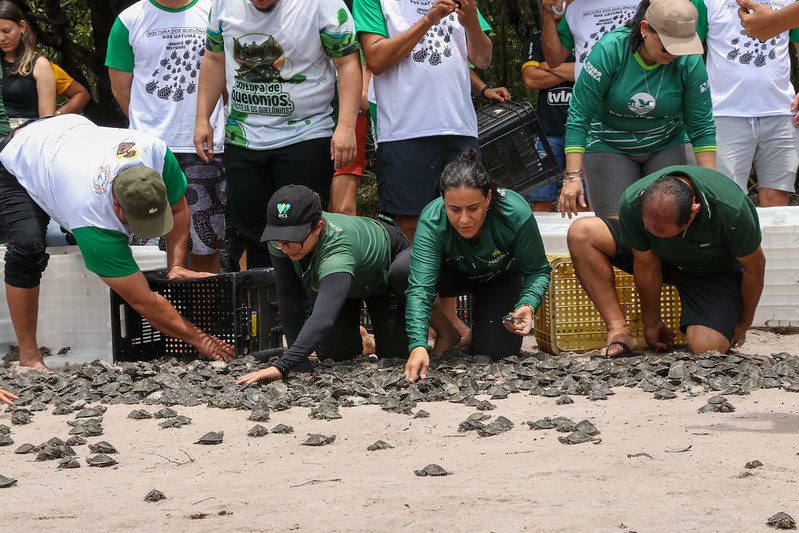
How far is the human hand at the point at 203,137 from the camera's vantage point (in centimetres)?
618

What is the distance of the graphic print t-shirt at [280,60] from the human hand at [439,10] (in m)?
0.45

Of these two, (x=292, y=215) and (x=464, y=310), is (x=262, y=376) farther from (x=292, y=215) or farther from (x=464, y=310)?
(x=464, y=310)

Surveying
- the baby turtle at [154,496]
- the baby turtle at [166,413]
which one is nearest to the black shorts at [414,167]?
the baby turtle at [166,413]

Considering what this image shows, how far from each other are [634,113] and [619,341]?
119cm

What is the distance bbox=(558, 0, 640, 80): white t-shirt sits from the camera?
262 inches

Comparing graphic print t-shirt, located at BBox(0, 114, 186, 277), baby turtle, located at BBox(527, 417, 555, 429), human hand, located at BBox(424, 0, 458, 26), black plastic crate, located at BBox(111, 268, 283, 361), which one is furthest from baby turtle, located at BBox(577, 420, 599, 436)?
graphic print t-shirt, located at BBox(0, 114, 186, 277)

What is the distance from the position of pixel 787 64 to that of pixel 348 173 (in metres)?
2.76

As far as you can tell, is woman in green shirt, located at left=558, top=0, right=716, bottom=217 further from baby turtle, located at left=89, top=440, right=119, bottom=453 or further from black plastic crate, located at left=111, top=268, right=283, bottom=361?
baby turtle, located at left=89, top=440, right=119, bottom=453

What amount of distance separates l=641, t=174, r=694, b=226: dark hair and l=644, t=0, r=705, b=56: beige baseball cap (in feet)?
2.41

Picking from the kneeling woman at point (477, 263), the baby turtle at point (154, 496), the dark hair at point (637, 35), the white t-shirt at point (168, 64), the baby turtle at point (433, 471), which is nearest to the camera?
the baby turtle at point (154, 496)

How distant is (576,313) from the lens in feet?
20.2

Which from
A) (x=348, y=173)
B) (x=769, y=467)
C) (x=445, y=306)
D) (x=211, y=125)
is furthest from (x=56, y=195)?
(x=769, y=467)

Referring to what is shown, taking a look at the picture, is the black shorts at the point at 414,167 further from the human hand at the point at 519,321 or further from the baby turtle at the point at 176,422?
the baby turtle at the point at 176,422

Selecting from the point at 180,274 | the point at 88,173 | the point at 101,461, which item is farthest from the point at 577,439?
the point at 88,173
